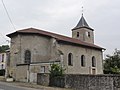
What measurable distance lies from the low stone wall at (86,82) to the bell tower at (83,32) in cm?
2511

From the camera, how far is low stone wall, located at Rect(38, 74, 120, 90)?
1930 cm

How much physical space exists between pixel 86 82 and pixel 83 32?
29089 millimetres

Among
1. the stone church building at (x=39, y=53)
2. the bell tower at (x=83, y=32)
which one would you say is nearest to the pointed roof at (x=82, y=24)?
the bell tower at (x=83, y=32)

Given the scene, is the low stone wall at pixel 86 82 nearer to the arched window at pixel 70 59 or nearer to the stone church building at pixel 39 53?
the stone church building at pixel 39 53

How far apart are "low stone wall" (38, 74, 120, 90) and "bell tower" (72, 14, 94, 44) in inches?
989

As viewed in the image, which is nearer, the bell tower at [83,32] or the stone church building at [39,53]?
the stone church building at [39,53]

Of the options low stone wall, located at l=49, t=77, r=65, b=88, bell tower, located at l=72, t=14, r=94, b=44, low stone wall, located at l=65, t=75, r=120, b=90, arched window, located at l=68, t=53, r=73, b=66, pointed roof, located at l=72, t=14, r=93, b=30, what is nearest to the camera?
low stone wall, located at l=65, t=75, r=120, b=90

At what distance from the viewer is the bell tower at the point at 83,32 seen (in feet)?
163

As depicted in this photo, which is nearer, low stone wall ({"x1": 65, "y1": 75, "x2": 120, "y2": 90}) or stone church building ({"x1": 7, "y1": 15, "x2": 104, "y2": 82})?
low stone wall ({"x1": 65, "y1": 75, "x2": 120, "y2": 90})

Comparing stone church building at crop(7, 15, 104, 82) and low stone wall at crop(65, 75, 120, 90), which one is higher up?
stone church building at crop(7, 15, 104, 82)

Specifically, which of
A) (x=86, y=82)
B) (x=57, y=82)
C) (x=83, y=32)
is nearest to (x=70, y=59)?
(x=57, y=82)

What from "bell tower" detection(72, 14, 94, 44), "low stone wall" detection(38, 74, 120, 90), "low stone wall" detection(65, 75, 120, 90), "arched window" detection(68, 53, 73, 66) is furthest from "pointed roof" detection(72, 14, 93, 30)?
"low stone wall" detection(65, 75, 120, 90)

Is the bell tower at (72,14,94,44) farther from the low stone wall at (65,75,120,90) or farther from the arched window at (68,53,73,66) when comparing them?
the low stone wall at (65,75,120,90)

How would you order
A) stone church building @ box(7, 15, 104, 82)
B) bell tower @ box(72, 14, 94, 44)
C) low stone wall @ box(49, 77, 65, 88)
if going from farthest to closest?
1. bell tower @ box(72, 14, 94, 44)
2. stone church building @ box(7, 15, 104, 82)
3. low stone wall @ box(49, 77, 65, 88)
